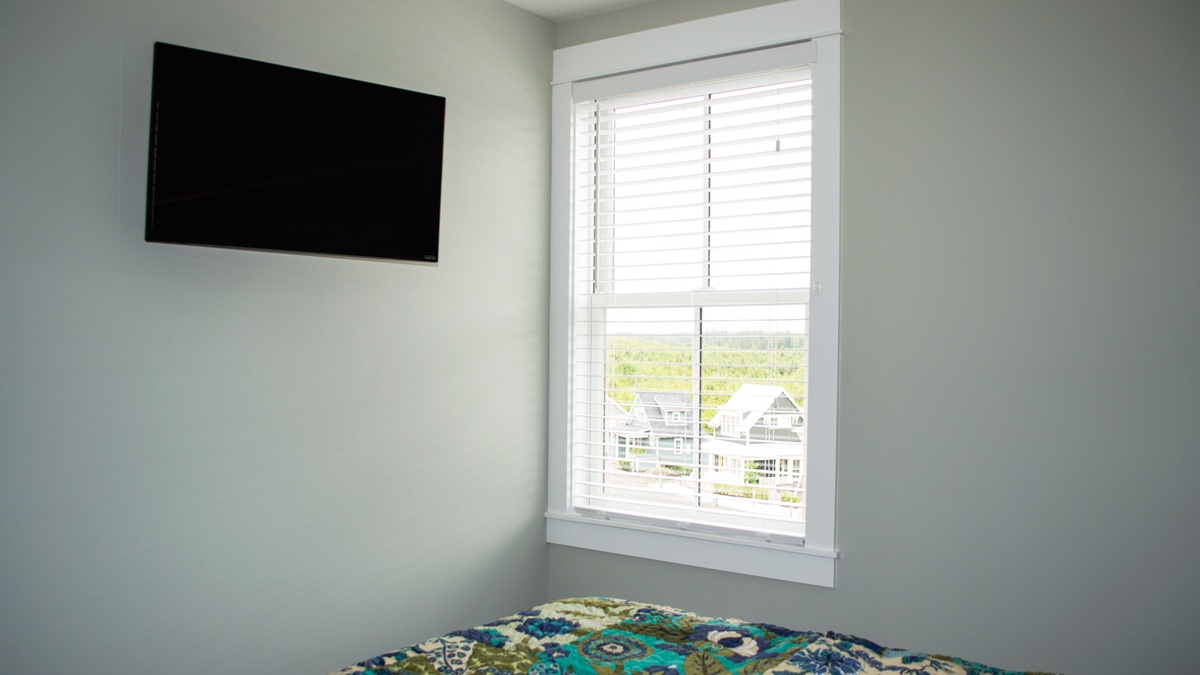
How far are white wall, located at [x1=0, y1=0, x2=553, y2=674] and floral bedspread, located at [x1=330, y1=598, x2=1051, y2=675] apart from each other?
0.78 metres

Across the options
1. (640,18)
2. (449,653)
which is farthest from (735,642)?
(640,18)

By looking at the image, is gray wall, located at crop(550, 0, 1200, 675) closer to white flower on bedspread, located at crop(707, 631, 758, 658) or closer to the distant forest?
the distant forest

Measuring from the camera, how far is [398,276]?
9.36 ft

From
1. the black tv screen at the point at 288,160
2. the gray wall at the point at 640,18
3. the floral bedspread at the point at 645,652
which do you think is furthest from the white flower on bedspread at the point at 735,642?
the gray wall at the point at 640,18

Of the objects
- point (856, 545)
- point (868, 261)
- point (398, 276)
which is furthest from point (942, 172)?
point (398, 276)

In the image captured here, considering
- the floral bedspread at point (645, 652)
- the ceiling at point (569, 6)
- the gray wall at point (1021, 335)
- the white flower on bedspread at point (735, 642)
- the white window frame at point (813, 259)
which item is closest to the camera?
the floral bedspread at point (645, 652)

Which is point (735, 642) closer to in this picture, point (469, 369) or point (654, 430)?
point (654, 430)

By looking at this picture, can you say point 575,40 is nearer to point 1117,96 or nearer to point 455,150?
point 455,150

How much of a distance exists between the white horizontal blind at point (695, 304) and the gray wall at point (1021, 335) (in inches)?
8.5

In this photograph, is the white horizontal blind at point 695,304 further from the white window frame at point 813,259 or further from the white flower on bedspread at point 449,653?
the white flower on bedspread at point 449,653

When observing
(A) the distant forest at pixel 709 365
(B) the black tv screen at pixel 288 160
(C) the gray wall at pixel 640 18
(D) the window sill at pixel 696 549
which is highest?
(C) the gray wall at pixel 640 18

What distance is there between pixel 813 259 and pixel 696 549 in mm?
1155

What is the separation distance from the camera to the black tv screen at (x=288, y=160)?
2.06m

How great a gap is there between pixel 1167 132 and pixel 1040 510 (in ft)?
3.76
